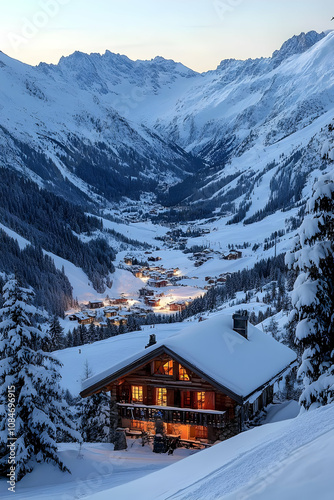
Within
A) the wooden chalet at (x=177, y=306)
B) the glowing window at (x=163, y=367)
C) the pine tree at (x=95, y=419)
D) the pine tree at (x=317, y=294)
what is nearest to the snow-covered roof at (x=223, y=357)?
the glowing window at (x=163, y=367)

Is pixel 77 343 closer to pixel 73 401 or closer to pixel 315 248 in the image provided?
pixel 73 401

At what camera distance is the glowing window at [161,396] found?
67.1 feet

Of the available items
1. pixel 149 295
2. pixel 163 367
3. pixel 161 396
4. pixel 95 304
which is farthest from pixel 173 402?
pixel 149 295

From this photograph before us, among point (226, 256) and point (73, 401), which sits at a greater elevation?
point (226, 256)

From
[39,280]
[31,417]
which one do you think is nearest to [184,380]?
[31,417]

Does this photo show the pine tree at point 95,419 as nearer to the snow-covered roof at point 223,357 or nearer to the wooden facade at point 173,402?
the wooden facade at point 173,402

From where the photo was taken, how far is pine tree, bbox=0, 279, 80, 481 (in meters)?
14.2

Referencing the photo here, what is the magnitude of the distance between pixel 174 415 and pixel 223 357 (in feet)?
11.3

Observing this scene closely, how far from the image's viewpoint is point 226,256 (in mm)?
149500

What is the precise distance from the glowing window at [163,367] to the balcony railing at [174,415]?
1.55 meters

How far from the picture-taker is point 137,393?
824 inches

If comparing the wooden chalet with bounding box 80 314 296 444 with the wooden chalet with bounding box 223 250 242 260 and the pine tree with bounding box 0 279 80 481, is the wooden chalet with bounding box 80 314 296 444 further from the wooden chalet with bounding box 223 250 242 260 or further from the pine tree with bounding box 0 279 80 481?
the wooden chalet with bounding box 223 250 242 260

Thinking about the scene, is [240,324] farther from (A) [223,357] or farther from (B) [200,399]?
(B) [200,399]

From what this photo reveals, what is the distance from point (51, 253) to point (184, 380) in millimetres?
105520
